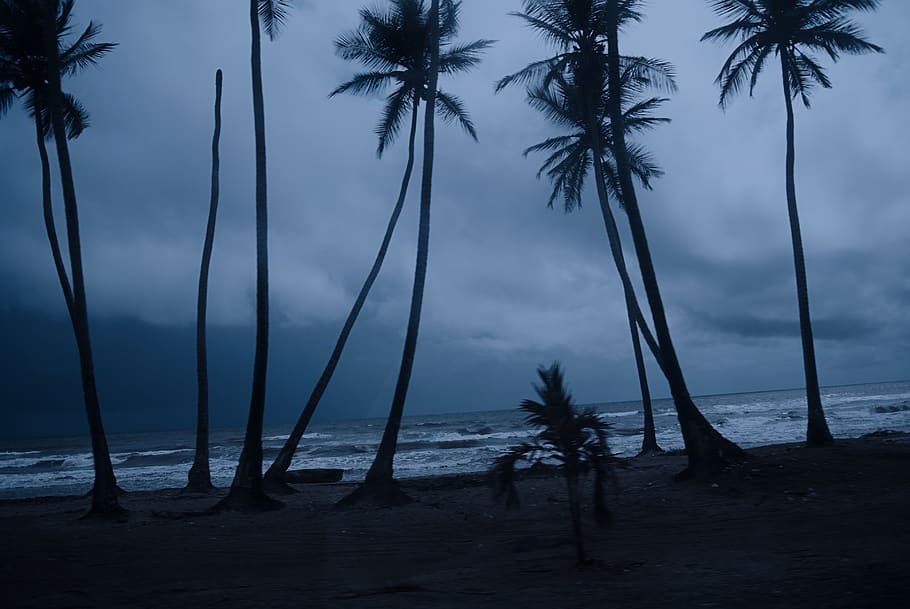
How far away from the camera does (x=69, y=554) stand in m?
8.33

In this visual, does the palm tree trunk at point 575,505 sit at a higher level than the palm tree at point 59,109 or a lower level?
lower

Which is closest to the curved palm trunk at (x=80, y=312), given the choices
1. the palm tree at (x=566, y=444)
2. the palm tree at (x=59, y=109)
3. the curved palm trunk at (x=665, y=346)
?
the palm tree at (x=59, y=109)

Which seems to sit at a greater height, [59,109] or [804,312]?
[59,109]

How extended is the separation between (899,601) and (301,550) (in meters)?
6.65

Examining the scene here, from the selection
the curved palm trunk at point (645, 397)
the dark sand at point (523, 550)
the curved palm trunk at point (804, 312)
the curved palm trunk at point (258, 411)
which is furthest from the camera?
the curved palm trunk at point (645, 397)

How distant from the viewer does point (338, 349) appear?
15.4m

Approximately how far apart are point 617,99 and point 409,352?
6905mm

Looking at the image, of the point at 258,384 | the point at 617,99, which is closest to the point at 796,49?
the point at 617,99

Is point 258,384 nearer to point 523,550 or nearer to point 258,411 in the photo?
point 258,411

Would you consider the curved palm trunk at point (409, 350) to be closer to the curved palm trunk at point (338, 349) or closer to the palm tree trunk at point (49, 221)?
the curved palm trunk at point (338, 349)

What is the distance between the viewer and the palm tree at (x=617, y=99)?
1168 cm

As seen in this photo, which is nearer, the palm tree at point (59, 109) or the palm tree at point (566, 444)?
the palm tree at point (566, 444)

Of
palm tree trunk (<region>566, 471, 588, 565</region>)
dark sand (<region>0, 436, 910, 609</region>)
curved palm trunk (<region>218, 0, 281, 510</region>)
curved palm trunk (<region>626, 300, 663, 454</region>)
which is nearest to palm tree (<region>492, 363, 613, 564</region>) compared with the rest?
palm tree trunk (<region>566, 471, 588, 565</region>)

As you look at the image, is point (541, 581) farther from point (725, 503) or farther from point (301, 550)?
point (725, 503)
